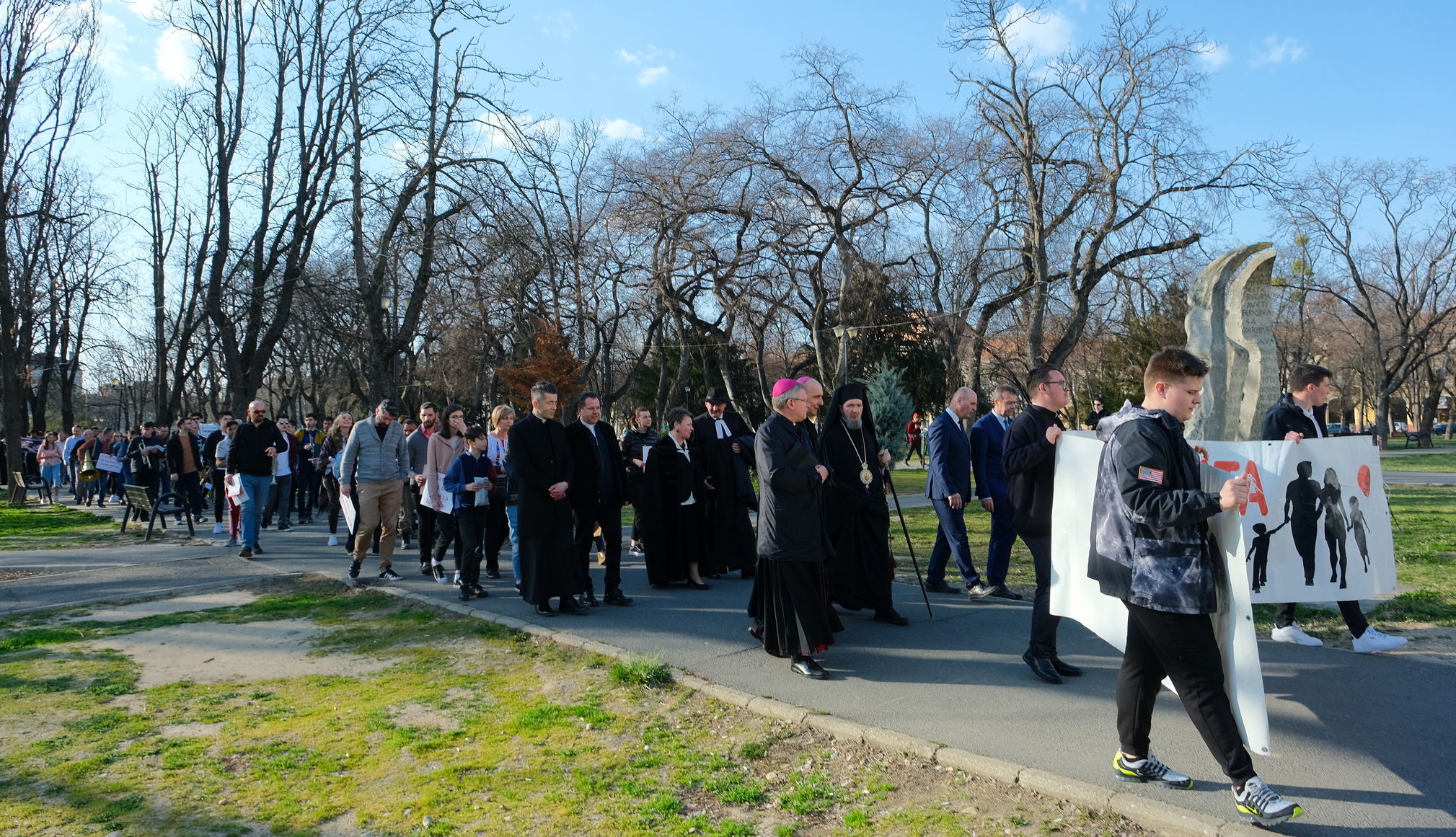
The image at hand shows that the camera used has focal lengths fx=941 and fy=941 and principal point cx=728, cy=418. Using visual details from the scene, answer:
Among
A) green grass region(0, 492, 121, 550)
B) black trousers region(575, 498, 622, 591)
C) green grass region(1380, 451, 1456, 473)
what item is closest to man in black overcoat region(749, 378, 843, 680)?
black trousers region(575, 498, 622, 591)

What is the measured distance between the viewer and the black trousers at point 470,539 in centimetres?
890

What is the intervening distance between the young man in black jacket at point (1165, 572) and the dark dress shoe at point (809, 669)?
2038mm

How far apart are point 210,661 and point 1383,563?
26.0 feet

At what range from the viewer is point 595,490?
829 centimetres

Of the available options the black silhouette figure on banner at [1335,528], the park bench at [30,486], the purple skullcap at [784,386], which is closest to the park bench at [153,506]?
the park bench at [30,486]

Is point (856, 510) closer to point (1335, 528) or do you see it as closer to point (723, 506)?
point (723, 506)

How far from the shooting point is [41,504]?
922 inches

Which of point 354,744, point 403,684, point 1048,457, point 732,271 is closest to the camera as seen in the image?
point 354,744

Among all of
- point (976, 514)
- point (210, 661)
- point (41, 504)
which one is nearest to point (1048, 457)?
point (210, 661)

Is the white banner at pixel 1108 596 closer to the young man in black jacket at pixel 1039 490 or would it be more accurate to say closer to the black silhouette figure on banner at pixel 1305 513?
the young man in black jacket at pixel 1039 490

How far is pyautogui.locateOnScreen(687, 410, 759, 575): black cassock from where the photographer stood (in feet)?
31.1

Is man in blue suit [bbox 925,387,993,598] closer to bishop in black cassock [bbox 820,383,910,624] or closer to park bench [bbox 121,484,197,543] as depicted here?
bishop in black cassock [bbox 820,383,910,624]

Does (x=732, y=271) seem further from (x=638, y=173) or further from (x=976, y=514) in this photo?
(x=976, y=514)

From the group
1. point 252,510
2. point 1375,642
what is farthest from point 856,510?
point 252,510
